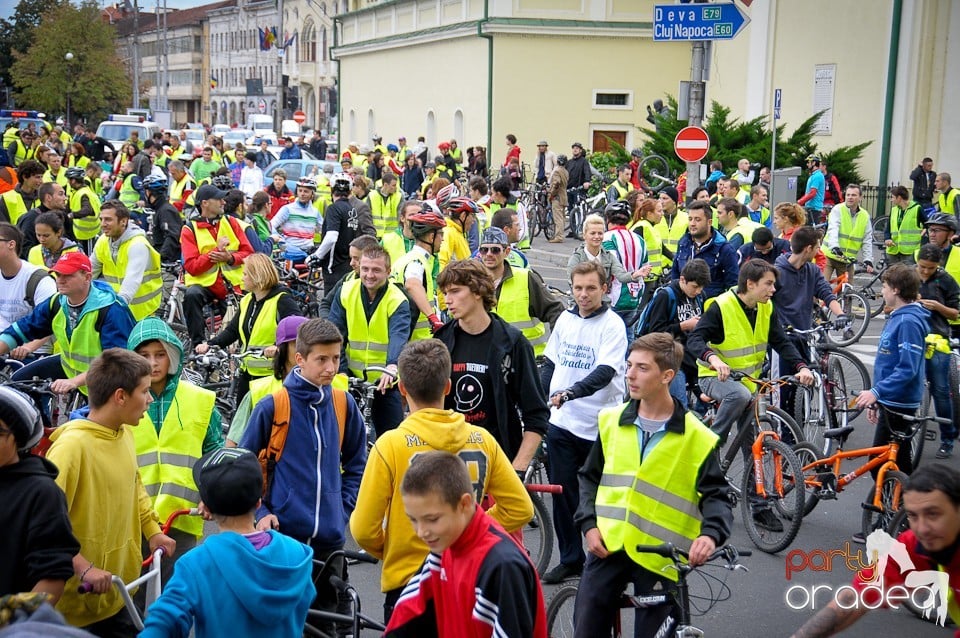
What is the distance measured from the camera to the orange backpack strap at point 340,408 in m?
5.38

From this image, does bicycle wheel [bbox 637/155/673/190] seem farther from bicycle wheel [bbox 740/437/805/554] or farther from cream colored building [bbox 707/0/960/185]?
bicycle wheel [bbox 740/437/805/554]

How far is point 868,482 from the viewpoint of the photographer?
31.9 ft

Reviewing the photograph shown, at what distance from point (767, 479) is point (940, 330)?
2668 mm

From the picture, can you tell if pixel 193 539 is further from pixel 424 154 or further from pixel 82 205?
pixel 424 154

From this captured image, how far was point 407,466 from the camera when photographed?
14.8 feet

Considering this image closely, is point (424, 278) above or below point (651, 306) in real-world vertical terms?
above

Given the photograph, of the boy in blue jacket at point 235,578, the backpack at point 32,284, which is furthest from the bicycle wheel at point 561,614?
the backpack at point 32,284

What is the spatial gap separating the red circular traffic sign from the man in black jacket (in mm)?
10314

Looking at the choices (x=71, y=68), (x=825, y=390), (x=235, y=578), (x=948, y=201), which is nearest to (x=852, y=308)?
(x=825, y=390)

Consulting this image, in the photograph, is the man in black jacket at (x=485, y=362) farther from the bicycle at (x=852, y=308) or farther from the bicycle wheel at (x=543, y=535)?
the bicycle at (x=852, y=308)

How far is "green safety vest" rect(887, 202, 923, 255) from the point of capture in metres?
17.3

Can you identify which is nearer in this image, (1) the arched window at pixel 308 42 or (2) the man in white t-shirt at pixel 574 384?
(2) the man in white t-shirt at pixel 574 384

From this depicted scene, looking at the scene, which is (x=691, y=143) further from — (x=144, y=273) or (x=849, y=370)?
(x=144, y=273)

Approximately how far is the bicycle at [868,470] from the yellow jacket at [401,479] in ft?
11.2
